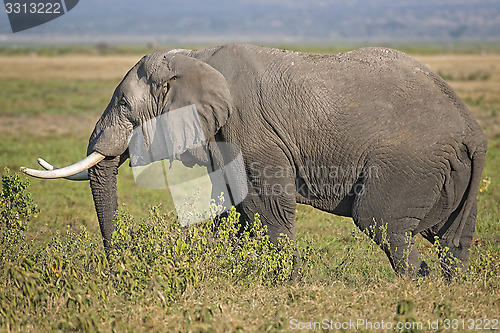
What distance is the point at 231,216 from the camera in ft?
18.9

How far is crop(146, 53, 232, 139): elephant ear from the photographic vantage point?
557 centimetres

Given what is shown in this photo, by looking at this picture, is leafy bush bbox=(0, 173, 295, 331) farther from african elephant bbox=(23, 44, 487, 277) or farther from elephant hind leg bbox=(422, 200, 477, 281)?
elephant hind leg bbox=(422, 200, 477, 281)

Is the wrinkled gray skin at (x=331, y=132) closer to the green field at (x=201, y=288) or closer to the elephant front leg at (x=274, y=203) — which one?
the elephant front leg at (x=274, y=203)

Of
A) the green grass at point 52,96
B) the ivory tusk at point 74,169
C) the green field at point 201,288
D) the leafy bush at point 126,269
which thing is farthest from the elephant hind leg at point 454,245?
the green grass at point 52,96

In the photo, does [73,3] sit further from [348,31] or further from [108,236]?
[348,31]

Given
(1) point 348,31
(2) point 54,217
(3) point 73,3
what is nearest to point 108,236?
(2) point 54,217

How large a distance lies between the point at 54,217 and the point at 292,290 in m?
4.57

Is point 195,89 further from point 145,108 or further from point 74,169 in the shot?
point 74,169

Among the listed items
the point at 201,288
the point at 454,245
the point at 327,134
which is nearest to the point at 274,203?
the point at 327,134

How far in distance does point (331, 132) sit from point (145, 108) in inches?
66.6

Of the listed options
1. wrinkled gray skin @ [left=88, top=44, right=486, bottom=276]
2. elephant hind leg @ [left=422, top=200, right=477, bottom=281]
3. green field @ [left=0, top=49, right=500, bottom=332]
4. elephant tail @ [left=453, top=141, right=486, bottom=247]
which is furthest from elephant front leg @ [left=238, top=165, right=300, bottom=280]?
elephant tail @ [left=453, top=141, right=486, bottom=247]

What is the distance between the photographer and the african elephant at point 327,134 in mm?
5492

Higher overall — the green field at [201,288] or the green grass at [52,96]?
the green field at [201,288]

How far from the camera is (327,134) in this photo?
5.62m
